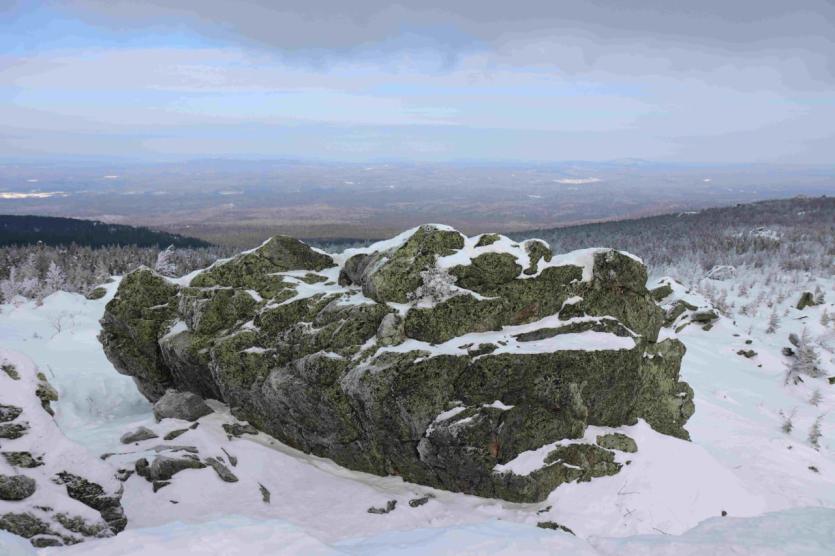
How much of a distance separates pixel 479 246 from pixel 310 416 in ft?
27.8

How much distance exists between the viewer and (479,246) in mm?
17953

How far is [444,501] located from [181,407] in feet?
32.2

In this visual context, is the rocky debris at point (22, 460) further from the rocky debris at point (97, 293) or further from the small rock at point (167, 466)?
the rocky debris at point (97, 293)

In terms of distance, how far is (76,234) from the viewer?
144625 mm

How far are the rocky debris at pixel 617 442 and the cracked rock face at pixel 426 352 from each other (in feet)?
1.35

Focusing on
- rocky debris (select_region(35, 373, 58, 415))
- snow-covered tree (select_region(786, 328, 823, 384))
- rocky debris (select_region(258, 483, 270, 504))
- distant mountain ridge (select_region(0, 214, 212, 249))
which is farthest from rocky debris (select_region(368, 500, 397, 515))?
distant mountain ridge (select_region(0, 214, 212, 249))

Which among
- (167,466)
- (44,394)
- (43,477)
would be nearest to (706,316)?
(167,466)

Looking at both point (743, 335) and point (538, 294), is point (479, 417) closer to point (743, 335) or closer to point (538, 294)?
point (538, 294)

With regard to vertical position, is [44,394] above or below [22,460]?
above

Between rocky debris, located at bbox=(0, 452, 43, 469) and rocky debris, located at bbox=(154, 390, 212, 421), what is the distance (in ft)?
28.0

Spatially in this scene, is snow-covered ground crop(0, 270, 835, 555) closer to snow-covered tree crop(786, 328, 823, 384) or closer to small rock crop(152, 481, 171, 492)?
small rock crop(152, 481, 171, 492)

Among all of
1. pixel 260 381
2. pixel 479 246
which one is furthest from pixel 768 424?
pixel 260 381

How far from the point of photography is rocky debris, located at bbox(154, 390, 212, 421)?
1688cm

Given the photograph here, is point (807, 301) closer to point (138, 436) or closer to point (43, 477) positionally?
point (138, 436)
